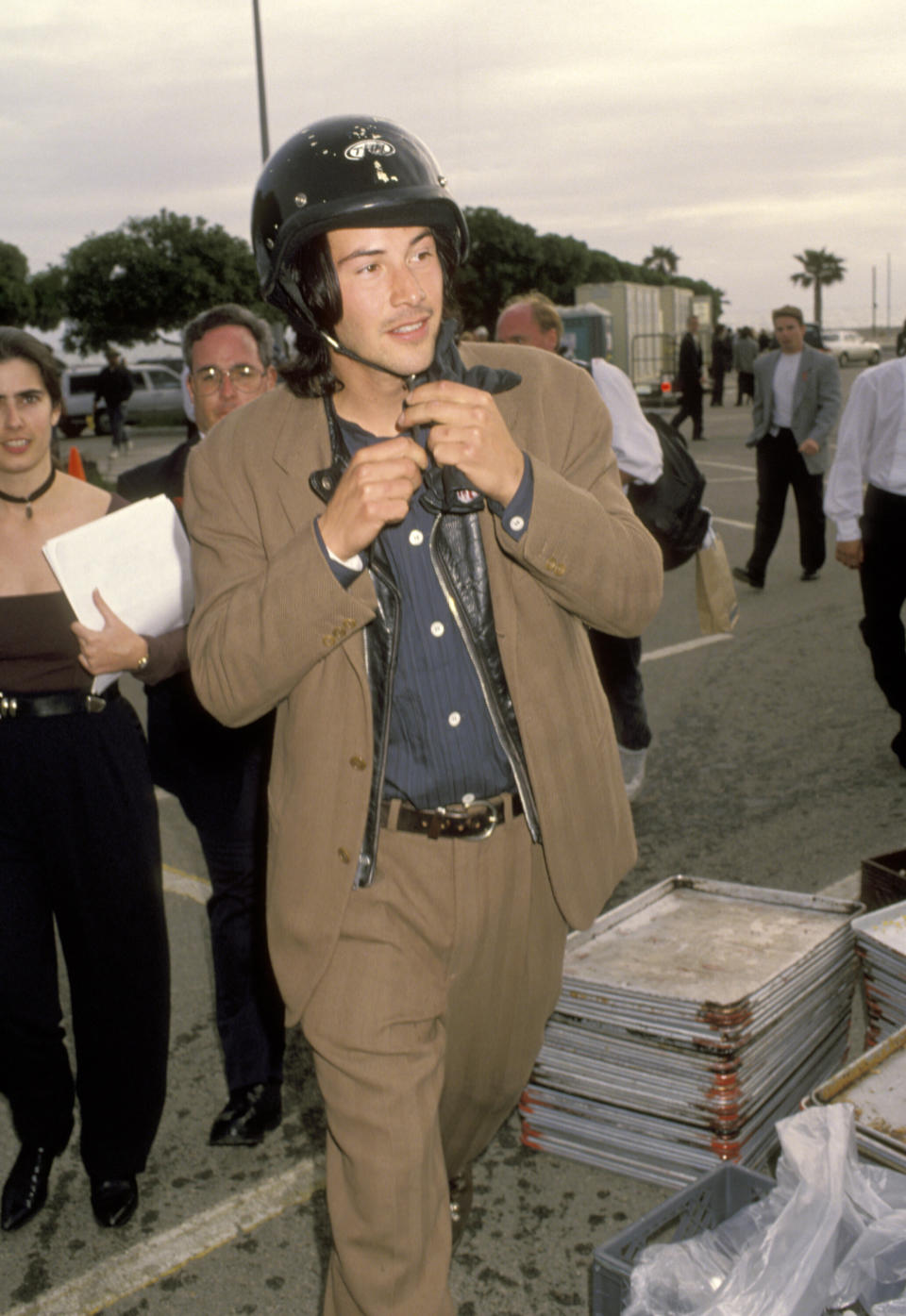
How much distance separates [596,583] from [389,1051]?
877 millimetres

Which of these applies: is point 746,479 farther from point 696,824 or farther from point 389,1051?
point 389,1051

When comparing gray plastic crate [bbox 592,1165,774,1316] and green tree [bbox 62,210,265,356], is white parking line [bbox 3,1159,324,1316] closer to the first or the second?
gray plastic crate [bbox 592,1165,774,1316]

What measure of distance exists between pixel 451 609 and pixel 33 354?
155 centimetres

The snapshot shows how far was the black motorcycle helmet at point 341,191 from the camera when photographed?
7.27 ft

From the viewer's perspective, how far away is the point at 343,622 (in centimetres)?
214

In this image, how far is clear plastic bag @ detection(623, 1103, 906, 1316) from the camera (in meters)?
2.16

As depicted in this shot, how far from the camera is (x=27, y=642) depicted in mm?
3131

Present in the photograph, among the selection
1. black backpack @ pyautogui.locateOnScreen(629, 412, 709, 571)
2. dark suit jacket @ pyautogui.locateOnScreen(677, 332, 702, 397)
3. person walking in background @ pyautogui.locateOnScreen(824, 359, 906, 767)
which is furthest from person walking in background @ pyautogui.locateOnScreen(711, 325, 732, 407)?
black backpack @ pyautogui.locateOnScreen(629, 412, 709, 571)

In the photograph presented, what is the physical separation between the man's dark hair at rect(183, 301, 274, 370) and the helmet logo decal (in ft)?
5.28

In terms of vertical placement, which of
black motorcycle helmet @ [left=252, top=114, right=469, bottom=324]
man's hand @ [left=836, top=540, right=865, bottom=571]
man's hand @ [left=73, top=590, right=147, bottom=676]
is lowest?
man's hand @ [left=836, top=540, right=865, bottom=571]

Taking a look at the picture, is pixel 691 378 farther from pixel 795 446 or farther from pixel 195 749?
pixel 195 749

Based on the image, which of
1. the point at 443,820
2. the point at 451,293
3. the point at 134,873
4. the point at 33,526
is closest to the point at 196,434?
the point at 33,526

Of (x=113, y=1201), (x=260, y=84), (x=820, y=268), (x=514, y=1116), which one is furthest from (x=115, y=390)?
(x=820, y=268)

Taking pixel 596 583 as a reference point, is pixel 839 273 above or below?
above
